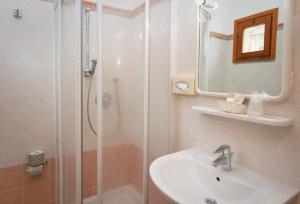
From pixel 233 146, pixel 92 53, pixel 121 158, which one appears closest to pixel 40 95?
pixel 92 53

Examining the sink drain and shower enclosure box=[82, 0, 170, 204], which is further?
shower enclosure box=[82, 0, 170, 204]

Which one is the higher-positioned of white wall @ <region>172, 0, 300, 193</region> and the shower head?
the shower head

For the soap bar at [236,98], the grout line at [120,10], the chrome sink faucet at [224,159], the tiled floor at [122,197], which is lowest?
the tiled floor at [122,197]

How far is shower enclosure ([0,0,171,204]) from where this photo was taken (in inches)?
44.8

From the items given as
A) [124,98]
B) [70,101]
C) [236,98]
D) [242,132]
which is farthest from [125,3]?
[242,132]

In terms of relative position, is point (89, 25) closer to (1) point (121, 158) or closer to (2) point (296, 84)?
(1) point (121, 158)

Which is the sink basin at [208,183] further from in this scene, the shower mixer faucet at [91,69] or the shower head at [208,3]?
the shower head at [208,3]

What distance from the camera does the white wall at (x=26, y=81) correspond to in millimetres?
1510

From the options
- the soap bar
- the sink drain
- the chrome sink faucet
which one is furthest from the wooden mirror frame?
the sink drain

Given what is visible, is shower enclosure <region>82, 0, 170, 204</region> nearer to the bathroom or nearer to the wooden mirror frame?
the bathroom

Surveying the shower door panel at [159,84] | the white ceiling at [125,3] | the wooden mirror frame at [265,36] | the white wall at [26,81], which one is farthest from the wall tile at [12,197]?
the wooden mirror frame at [265,36]

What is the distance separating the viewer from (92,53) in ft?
3.68

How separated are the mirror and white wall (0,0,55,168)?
1.39 meters

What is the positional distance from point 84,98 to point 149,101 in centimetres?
46
